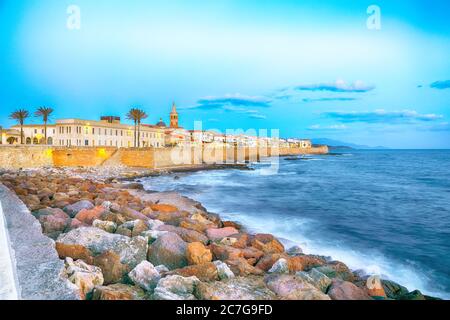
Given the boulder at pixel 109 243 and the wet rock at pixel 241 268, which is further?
the boulder at pixel 109 243

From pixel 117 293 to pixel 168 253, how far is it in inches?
65.5

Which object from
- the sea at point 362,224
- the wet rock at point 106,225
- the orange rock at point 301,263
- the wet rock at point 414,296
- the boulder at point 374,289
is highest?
the wet rock at point 106,225

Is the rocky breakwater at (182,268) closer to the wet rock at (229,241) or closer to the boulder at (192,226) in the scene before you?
the wet rock at (229,241)

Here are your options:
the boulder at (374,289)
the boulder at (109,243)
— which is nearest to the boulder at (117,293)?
the boulder at (109,243)

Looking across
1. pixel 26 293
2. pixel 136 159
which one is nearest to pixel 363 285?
pixel 26 293

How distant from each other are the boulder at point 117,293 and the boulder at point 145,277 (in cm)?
12

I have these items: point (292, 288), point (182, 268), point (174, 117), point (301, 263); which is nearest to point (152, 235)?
point (182, 268)

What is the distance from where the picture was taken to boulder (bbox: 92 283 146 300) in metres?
3.35

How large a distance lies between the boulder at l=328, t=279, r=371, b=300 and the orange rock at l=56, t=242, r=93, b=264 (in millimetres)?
3260

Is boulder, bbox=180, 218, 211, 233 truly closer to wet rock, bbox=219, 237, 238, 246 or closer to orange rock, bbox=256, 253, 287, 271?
wet rock, bbox=219, 237, 238, 246

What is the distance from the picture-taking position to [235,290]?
3941 mm

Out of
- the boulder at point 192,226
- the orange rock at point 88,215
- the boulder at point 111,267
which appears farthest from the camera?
the boulder at point 192,226

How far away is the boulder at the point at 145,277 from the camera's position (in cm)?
397
